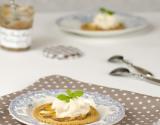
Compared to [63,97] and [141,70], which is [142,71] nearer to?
[141,70]

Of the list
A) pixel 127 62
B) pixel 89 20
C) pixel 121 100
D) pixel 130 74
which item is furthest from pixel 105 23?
pixel 121 100

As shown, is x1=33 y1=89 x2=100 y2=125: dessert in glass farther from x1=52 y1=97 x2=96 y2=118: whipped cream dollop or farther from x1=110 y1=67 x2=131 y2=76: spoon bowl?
x1=110 y1=67 x2=131 y2=76: spoon bowl

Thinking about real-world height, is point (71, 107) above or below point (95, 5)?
above

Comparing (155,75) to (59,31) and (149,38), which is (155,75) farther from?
(59,31)

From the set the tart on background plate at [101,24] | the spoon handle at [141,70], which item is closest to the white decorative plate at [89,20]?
the tart on background plate at [101,24]

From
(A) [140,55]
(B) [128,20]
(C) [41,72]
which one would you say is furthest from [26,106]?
(B) [128,20]

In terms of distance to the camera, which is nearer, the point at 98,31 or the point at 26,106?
the point at 26,106
